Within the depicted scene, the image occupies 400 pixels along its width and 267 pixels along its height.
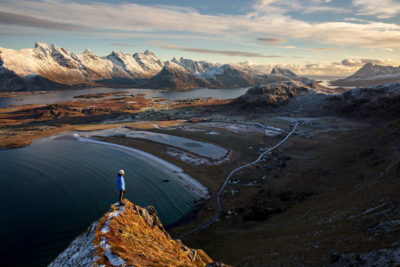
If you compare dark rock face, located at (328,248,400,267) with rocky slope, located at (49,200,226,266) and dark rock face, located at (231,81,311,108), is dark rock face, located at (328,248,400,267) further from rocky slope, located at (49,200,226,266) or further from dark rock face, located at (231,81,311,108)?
dark rock face, located at (231,81,311,108)

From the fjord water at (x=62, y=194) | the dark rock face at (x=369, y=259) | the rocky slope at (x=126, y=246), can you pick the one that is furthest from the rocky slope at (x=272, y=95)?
the dark rock face at (x=369, y=259)

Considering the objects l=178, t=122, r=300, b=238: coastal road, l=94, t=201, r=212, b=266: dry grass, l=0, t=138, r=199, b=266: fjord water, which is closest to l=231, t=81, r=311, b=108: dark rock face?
l=178, t=122, r=300, b=238: coastal road

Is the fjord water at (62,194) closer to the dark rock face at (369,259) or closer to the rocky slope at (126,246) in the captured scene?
the rocky slope at (126,246)

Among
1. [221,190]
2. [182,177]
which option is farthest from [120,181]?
[182,177]

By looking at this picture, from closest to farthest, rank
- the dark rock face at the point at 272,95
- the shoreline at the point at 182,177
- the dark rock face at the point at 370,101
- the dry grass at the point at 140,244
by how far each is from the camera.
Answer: the dry grass at the point at 140,244, the shoreline at the point at 182,177, the dark rock face at the point at 370,101, the dark rock face at the point at 272,95

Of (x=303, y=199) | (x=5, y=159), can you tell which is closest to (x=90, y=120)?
(x=5, y=159)

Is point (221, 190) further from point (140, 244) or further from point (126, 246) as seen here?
point (126, 246)

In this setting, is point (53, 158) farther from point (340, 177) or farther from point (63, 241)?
point (340, 177)
